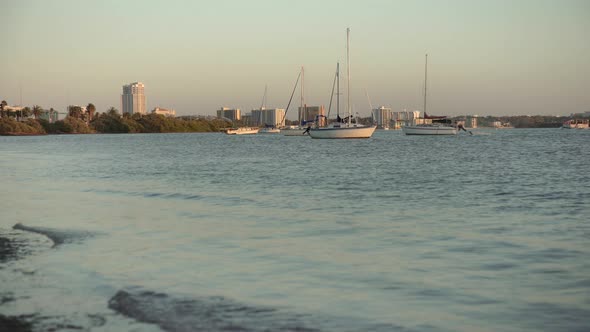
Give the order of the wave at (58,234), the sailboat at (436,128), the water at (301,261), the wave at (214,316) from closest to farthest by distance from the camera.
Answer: the wave at (214,316)
the water at (301,261)
the wave at (58,234)
the sailboat at (436,128)

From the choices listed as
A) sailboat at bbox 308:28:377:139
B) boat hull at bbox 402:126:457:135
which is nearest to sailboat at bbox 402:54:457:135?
boat hull at bbox 402:126:457:135

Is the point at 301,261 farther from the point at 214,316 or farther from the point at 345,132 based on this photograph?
the point at 345,132

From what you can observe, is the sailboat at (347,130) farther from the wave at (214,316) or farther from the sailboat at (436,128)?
the wave at (214,316)

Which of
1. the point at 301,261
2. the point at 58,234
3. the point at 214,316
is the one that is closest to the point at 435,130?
the point at 58,234

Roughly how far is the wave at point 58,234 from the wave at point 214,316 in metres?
5.70

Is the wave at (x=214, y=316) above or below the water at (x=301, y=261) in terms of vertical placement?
above

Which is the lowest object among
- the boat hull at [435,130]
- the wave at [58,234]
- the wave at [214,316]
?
the boat hull at [435,130]

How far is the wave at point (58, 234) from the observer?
13891mm

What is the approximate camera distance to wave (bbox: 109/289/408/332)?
295 inches

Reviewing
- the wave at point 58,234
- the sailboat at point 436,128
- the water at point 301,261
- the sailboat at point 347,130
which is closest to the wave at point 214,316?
the water at point 301,261

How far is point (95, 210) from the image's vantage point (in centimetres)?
1973

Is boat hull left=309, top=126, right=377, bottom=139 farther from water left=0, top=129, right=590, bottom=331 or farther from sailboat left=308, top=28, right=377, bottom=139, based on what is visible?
water left=0, top=129, right=590, bottom=331

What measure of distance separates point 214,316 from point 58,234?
8.40m

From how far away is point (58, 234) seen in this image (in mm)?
14766
